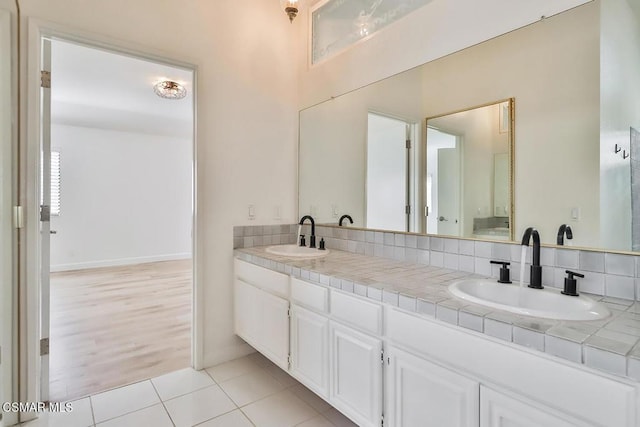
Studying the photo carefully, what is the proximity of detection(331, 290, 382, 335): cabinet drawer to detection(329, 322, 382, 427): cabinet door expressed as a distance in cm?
4

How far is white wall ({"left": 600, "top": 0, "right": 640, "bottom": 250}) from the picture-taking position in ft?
3.96

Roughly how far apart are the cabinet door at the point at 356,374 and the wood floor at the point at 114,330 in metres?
1.34

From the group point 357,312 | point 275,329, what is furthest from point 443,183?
point 275,329

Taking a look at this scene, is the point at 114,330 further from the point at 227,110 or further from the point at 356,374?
the point at 356,374

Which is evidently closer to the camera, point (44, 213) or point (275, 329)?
point (44, 213)

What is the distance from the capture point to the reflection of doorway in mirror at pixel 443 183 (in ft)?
5.93

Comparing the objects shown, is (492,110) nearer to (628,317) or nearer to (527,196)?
(527,196)

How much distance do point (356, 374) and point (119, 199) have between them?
5.89 m

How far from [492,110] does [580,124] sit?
15.1 inches

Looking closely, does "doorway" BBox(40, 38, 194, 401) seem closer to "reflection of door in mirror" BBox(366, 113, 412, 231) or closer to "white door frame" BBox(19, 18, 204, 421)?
"white door frame" BBox(19, 18, 204, 421)

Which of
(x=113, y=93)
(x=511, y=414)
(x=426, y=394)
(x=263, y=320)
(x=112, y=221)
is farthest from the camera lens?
(x=112, y=221)

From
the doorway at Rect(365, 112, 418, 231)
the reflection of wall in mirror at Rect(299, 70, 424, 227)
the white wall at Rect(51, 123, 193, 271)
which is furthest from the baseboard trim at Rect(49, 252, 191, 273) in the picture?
the doorway at Rect(365, 112, 418, 231)

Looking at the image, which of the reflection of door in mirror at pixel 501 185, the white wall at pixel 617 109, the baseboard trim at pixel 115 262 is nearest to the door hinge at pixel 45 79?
the reflection of door in mirror at pixel 501 185

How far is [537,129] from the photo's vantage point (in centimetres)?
147
